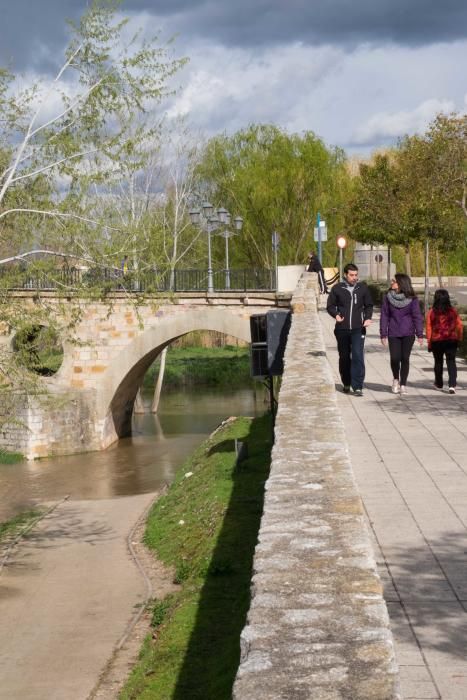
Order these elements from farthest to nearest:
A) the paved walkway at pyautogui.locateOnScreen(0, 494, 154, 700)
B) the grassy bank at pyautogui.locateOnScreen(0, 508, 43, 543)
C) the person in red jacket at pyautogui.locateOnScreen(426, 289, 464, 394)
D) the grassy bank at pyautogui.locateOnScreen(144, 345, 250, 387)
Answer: the grassy bank at pyautogui.locateOnScreen(144, 345, 250, 387) → the grassy bank at pyautogui.locateOnScreen(0, 508, 43, 543) → the person in red jacket at pyautogui.locateOnScreen(426, 289, 464, 394) → the paved walkway at pyautogui.locateOnScreen(0, 494, 154, 700)

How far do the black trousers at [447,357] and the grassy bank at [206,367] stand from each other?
3016cm

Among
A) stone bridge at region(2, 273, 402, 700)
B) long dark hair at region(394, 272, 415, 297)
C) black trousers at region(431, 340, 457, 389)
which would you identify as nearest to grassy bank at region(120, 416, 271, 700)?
stone bridge at region(2, 273, 402, 700)

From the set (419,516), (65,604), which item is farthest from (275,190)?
(419,516)

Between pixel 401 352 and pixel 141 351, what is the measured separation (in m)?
20.0

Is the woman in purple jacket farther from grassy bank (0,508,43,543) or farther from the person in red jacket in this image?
grassy bank (0,508,43,543)

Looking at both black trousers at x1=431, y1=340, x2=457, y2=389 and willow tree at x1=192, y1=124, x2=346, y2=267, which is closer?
black trousers at x1=431, y1=340, x2=457, y2=389

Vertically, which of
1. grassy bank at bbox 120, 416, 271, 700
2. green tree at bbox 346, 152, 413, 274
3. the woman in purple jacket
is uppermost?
green tree at bbox 346, 152, 413, 274

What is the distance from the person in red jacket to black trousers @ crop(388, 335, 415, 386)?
43 cm

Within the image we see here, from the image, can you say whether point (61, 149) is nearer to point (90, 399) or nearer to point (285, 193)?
point (90, 399)

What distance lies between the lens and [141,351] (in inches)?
1241

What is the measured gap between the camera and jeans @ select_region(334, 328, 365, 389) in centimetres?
1184

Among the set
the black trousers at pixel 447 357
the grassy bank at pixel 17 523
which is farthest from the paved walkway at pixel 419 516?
the grassy bank at pixel 17 523

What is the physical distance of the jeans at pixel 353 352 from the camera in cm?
1184

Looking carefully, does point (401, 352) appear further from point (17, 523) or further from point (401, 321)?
point (17, 523)
